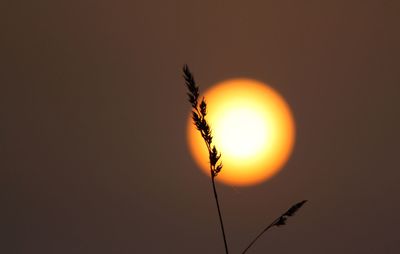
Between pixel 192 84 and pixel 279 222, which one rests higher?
pixel 192 84

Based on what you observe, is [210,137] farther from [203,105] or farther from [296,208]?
[296,208]

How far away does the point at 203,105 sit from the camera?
134 cm

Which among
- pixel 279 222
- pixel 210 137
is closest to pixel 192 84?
pixel 210 137

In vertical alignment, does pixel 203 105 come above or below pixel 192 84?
below

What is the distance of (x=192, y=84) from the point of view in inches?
53.2

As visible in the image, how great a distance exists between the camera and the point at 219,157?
134 centimetres

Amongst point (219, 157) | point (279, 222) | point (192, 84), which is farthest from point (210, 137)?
point (279, 222)

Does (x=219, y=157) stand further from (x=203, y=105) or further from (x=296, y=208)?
(x=296, y=208)

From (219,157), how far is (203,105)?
0.25 m

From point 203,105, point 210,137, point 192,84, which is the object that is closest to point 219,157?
point 210,137

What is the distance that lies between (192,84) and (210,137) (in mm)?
266

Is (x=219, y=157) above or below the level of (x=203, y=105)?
below

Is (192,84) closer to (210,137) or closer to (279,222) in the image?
(210,137)

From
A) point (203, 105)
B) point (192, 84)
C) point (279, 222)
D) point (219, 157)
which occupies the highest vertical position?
point (192, 84)
